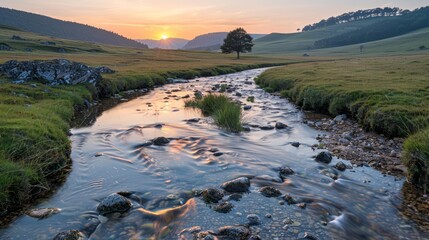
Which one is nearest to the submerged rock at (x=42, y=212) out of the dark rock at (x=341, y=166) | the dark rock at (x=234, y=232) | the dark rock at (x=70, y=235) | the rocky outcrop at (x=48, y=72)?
the dark rock at (x=70, y=235)

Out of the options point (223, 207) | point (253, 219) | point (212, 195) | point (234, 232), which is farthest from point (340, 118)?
point (234, 232)

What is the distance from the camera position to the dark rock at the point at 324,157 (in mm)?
Answer: 13234

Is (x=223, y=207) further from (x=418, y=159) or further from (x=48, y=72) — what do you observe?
(x=48, y=72)

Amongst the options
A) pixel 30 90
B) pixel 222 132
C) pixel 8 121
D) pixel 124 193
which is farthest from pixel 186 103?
pixel 124 193

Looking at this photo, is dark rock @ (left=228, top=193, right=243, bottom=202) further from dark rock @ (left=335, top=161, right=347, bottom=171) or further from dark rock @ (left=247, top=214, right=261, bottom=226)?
dark rock @ (left=335, top=161, right=347, bottom=171)

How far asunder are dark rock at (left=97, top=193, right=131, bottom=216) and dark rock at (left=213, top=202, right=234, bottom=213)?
2.47 meters

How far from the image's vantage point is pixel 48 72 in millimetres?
28109

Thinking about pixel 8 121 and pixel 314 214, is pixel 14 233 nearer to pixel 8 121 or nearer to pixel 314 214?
pixel 8 121

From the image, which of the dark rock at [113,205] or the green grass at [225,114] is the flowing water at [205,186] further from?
the green grass at [225,114]

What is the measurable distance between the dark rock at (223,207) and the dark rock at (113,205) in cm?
247

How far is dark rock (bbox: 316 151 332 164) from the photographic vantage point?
13234 millimetres

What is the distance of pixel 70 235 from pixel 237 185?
16.3ft

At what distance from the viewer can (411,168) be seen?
11.1m

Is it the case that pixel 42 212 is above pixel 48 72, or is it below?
below
